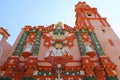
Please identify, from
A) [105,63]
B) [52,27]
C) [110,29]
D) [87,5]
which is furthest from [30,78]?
[87,5]

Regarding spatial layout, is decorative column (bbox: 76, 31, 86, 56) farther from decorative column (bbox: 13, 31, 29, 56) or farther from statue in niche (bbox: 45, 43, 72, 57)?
decorative column (bbox: 13, 31, 29, 56)

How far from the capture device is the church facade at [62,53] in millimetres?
14797

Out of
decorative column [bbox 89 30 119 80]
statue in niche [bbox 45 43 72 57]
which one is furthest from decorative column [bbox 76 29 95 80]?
statue in niche [bbox 45 43 72 57]

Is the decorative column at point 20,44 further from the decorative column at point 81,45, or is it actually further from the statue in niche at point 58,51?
the decorative column at point 81,45

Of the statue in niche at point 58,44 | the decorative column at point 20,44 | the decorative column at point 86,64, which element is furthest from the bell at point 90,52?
the decorative column at point 20,44

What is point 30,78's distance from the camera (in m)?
14.1

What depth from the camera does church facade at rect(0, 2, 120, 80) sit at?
48.5ft

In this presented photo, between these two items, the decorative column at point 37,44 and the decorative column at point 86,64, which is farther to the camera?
the decorative column at point 37,44

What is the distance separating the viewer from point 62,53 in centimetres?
1698

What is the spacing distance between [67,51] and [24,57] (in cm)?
397

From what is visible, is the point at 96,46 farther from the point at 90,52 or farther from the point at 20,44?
the point at 20,44

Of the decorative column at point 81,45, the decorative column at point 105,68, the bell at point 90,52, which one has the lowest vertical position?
the decorative column at point 105,68

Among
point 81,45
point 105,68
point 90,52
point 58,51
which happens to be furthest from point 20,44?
point 105,68

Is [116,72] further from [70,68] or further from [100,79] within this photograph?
[70,68]
